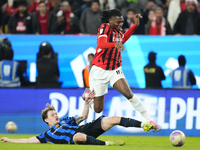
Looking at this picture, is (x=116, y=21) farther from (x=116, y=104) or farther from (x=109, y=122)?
(x=116, y=104)

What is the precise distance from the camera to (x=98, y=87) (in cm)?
693

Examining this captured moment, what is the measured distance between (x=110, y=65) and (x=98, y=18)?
468 cm

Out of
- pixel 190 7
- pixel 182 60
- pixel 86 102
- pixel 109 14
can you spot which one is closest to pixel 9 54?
pixel 109 14

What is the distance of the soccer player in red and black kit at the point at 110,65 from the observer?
6.71 metres

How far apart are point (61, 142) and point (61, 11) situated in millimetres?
5871

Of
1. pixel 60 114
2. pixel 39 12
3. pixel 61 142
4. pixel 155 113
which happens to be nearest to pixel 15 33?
pixel 39 12

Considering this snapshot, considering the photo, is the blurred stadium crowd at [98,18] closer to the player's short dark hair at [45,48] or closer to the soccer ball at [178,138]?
the player's short dark hair at [45,48]

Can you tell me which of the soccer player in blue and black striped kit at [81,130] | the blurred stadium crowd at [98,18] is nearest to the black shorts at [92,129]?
the soccer player in blue and black striped kit at [81,130]

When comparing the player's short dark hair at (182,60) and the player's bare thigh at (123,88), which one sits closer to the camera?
the player's bare thigh at (123,88)

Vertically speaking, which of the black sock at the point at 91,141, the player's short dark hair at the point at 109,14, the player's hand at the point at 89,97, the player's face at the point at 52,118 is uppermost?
the player's short dark hair at the point at 109,14

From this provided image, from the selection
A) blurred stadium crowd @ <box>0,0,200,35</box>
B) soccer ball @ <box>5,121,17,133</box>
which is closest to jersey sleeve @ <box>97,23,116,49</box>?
soccer ball @ <box>5,121,17,133</box>

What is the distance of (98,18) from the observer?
11.3 m

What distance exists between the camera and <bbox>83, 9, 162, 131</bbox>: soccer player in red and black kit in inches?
264

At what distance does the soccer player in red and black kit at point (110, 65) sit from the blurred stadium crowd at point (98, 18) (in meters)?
4.34
